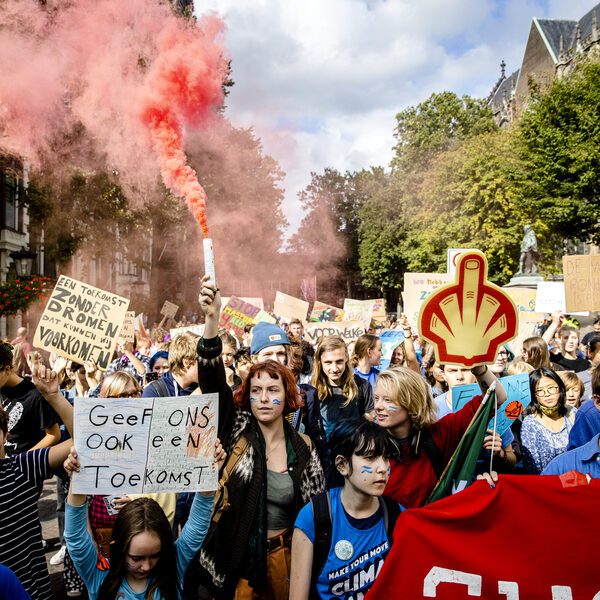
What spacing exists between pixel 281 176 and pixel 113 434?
30.5 meters

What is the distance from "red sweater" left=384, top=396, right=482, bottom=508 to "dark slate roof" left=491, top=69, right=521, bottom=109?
71474mm

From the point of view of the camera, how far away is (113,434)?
258cm

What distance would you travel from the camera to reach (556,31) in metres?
55.0

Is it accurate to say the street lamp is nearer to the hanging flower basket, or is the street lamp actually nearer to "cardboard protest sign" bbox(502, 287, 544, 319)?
the hanging flower basket

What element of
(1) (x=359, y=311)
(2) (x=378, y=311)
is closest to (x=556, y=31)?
(2) (x=378, y=311)

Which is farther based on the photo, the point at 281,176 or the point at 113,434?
the point at 281,176

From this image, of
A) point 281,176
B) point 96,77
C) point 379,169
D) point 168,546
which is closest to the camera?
point 168,546

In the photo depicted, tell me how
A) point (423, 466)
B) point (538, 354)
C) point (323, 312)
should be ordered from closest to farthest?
point (423, 466)
point (538, 354)
point (323, 312)

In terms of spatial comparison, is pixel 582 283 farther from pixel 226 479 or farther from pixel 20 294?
pixel 20 294

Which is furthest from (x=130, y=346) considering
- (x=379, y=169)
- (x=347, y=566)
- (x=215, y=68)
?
(x=379, y=169)

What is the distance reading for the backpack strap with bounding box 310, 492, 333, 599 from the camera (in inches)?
89.2

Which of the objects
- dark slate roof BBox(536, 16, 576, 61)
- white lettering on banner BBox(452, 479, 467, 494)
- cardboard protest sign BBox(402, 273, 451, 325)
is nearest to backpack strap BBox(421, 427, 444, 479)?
white lettering on banner BBox(452, 479, 467, 494)

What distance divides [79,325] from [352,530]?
14.8 feet

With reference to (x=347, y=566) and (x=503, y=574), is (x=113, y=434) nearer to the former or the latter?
(x=347, y=566)
